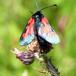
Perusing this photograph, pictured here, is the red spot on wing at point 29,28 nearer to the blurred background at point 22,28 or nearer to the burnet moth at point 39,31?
the burnet moth at point 39,31

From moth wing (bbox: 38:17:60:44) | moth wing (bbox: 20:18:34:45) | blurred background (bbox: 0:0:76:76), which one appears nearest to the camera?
moth wing (bbox: 38:17:60:44)

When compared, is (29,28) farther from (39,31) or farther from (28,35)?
(39,31)

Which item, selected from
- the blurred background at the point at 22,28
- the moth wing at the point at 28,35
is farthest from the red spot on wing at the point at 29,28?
the blurred background at the point at 22,28

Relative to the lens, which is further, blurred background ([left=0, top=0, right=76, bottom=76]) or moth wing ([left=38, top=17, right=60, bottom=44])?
blurred background ([left=0, top=0, right=76, bottom=76])

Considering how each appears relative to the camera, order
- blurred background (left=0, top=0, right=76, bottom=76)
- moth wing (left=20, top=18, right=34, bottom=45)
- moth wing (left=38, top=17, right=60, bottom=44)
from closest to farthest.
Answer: moth wing (left=38, top=17, right=60, bottom=44) < moth wing (left=20, top=18, right=34, bottom=45) < blurred background (left=0, top=0, right=76, bottom=76)

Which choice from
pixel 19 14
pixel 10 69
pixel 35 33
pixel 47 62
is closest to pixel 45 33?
pixel 35 33

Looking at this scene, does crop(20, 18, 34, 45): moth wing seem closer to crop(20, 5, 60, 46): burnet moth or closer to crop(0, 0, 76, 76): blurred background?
crop(20, 5, 60, 46): burnet moth

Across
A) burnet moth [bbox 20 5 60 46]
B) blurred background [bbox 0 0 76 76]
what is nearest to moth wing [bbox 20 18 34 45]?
burnet moth [bbox 20 5 60 46]
